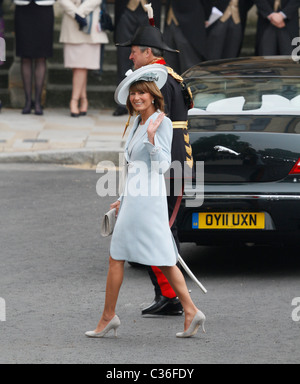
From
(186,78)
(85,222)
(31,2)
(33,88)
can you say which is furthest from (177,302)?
(33,88)

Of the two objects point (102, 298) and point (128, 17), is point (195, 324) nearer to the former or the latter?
point (102, 298)

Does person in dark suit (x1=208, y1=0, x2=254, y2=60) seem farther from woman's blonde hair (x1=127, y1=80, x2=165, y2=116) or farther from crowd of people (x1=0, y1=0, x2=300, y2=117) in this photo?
woman's blonde hair (x1=127, y1=80, x2=165, y2=116)

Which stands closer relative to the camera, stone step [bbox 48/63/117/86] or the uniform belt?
the uniform belt

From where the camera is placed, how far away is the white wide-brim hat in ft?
21.5

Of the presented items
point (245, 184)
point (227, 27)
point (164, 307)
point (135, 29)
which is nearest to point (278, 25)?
point (227, 27)

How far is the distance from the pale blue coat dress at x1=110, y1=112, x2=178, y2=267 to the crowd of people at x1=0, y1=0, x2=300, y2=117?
30.3ft

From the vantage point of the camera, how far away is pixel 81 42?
16.1 metres

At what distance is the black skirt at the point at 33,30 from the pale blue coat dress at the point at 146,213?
9676 millimetres

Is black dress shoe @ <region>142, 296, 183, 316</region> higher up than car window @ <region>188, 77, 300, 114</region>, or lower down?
lower down

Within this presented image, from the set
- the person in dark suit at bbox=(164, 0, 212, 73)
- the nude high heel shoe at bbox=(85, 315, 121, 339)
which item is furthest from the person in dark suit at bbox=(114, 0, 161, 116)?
the nude high heel shoe at bbox=(85, 315, 121, 339)

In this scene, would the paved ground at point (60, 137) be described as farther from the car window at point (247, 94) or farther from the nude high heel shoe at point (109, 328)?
the nude high heel shoe at point (109, 328)

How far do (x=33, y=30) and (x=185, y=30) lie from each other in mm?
2163

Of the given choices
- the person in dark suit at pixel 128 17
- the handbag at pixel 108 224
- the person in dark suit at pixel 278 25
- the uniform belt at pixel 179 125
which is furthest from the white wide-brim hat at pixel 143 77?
the person in dark suit at pixel 278 25

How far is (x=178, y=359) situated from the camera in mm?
6082
